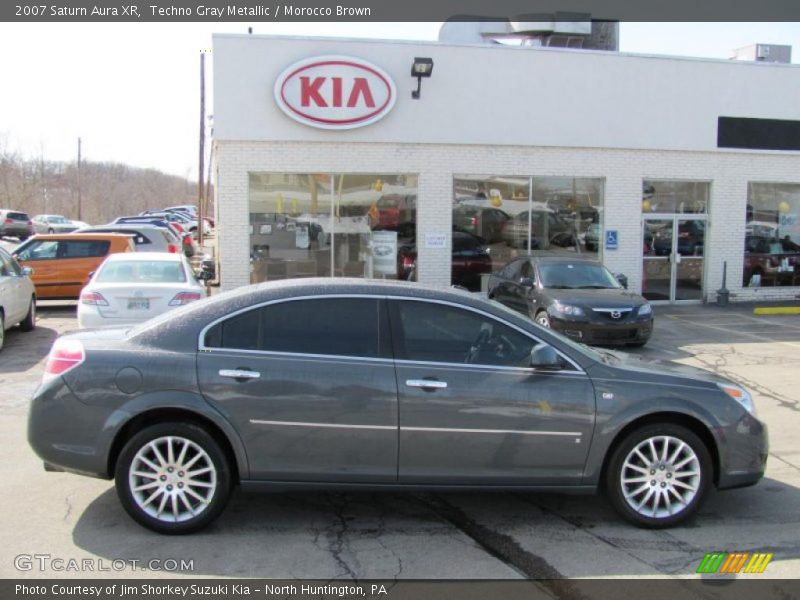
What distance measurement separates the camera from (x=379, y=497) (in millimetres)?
5277

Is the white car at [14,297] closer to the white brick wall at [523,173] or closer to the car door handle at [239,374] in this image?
the white brick wall at [523,173]

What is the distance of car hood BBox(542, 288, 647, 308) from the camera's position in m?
11.3

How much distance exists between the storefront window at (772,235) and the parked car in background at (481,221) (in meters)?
6.15

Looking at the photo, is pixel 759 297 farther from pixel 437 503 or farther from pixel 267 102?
pixel 437 503

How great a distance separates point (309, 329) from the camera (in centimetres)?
471

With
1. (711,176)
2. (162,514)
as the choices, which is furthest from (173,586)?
(711,176)

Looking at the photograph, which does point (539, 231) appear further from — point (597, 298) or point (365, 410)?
point (365, 410)

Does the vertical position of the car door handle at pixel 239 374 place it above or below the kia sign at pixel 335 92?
below

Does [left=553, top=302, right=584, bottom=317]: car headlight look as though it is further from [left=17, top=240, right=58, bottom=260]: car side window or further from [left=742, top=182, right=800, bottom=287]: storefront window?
[left=17, top=240, right=58, bottom=260]: car side window

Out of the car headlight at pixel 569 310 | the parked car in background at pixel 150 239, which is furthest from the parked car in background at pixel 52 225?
the car headlight at pixel 569 310

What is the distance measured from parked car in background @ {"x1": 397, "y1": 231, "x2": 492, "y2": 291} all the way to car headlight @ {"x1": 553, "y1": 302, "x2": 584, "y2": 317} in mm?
4711

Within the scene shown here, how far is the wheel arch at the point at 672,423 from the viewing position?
15.7ft

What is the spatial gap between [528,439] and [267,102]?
11667mm

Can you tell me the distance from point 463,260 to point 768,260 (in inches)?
304
